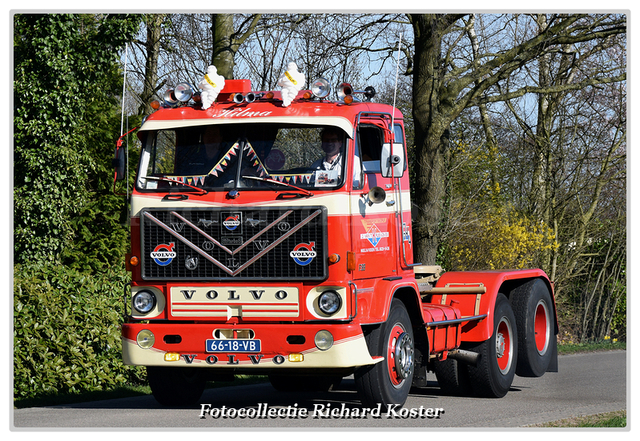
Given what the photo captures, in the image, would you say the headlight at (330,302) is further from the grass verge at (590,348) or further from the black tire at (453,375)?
the grass verge at (590,348)


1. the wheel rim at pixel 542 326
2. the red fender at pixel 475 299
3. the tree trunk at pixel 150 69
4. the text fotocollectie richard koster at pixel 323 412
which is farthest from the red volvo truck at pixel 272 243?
the tree trunk at pixel 150 69

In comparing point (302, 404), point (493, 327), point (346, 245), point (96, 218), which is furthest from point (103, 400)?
point (96, 218)

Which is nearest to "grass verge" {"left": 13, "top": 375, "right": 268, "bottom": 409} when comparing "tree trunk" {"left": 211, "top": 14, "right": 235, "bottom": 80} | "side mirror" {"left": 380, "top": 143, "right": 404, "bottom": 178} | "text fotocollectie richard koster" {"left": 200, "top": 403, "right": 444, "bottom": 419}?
"text fotocollectie richard koster" {"left": 200, "top": 403, "right": 444, "bottom": 419}

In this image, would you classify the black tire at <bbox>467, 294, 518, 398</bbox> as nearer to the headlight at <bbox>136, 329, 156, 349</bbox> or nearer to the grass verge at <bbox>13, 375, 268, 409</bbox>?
the grass verge at <bbox>13, 375, 268, 409</bbox>

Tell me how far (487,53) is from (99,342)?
1105cm

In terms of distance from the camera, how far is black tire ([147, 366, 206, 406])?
9.48 meters

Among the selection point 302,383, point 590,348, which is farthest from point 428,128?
point 302,383

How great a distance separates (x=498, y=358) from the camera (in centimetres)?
1141

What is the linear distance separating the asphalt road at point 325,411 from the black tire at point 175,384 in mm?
202

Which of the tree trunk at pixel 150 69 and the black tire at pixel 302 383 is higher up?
the tree trunk at pixel 150 69

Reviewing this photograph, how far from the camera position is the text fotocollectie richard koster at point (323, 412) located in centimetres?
876

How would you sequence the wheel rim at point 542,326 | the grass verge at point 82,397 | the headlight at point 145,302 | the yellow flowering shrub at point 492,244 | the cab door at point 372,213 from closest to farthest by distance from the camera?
the cab door at point 372,213 < the headlight at point 145,302 < the grass verge at point 82,397 < the wheel rim at point 542,326 < the yellow flowering shrub at point 492,244

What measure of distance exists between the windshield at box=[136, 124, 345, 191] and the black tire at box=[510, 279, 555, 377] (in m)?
4.60

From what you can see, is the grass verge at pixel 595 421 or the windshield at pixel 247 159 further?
the windshield at pixel 247 159
